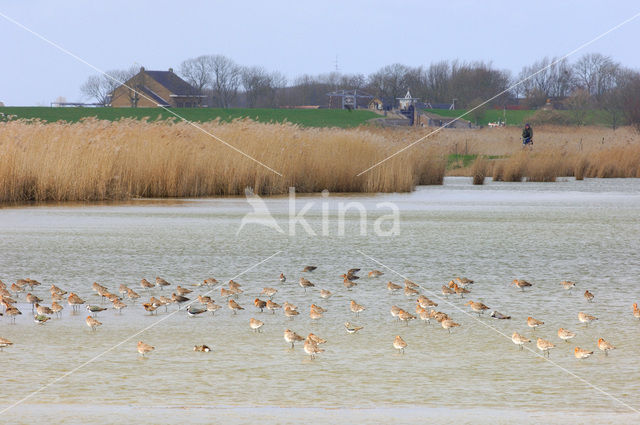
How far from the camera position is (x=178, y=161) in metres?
19.1

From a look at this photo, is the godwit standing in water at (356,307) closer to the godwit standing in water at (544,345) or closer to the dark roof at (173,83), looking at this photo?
the godwit standing in water at (544,345)

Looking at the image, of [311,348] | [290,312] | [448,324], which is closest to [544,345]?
[448,324]

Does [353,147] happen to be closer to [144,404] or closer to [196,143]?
[196,143]

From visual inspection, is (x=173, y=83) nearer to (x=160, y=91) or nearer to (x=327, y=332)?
(x=160, y=91)

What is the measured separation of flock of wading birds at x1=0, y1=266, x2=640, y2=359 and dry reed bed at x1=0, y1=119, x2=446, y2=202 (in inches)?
404

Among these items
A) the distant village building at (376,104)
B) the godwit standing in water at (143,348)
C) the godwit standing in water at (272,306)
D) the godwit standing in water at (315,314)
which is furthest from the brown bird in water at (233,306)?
the distant village building at (376,104)

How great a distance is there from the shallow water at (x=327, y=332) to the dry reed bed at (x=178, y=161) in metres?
4.22

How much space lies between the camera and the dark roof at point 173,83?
107 meters

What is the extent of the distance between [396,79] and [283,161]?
9944 centimetres

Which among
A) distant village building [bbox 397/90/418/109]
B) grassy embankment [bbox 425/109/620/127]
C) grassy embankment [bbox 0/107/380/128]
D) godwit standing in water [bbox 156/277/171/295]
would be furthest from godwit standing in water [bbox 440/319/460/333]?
distant village building [bbox 397/90/418/109]

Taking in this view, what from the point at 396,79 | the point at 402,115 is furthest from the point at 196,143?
the point at 396,79

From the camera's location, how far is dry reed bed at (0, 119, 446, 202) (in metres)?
17.5

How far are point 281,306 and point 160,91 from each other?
338 ft

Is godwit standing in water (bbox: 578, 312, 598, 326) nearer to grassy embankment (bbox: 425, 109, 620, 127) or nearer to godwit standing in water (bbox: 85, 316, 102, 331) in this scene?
godwit standing in water (bbox: 85, 316, 102, 331)
